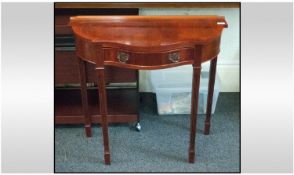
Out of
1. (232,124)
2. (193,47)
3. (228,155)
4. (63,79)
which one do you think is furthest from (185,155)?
(63,79)

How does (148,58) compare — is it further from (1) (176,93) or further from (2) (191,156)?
(1) (176,93)

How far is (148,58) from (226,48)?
0.96m

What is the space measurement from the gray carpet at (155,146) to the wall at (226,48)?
245mm

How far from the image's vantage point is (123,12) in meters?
2.08

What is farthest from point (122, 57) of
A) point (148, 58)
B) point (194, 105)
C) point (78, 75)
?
point (78, 75)

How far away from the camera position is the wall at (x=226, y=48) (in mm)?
2328

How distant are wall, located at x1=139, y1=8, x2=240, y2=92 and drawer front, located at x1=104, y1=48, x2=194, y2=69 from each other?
734mm

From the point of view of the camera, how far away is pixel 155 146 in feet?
6.56

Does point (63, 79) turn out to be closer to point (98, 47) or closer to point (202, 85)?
point (98, 47)

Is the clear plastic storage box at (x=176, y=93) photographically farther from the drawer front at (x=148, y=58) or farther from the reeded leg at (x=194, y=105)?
the drawer front at (x=148, y=58)

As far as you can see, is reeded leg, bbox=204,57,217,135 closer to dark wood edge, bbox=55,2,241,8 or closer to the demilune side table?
the demilune side table

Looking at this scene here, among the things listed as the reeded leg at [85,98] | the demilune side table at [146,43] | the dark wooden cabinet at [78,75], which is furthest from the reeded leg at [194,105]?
the reeded leg at [85,98]

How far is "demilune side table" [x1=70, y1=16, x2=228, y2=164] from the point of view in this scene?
5.29 feet

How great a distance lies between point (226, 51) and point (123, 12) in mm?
708
